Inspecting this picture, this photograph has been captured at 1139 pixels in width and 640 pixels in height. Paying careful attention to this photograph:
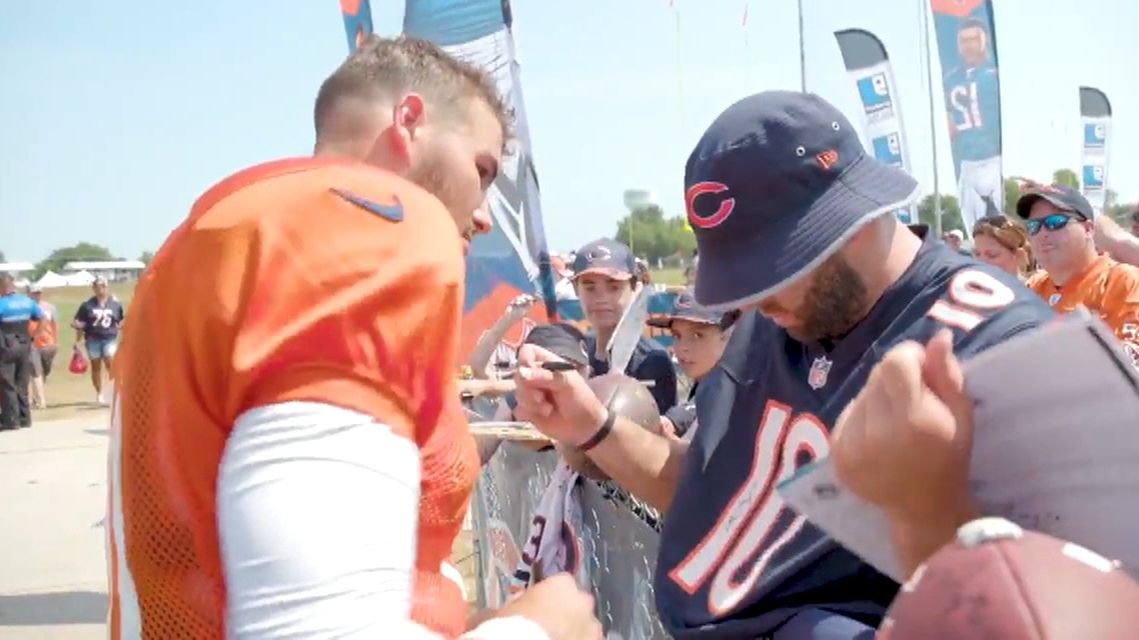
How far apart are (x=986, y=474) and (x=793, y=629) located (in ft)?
2.04

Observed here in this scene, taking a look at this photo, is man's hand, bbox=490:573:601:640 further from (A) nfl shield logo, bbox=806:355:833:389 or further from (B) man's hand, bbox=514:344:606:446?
(B) man's hand, bbox=514:344:606:446

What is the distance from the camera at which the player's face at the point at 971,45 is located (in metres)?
15.7

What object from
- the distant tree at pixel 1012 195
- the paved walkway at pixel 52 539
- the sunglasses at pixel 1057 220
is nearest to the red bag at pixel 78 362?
the paved walkway at pixel 52 539

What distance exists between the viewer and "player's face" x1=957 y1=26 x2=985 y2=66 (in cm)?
1566

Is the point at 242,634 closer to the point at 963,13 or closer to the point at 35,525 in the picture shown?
the point at 35,525

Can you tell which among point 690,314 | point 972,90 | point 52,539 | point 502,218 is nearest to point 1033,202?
point 690,314

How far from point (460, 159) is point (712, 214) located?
0.63 meters

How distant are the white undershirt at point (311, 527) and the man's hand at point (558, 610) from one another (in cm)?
25

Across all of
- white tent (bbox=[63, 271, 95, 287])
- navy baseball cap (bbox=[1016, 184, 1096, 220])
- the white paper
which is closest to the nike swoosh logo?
the white paper

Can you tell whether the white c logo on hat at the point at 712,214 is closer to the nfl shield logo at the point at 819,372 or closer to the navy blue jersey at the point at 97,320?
the nfl shield logo at the point at 819,372

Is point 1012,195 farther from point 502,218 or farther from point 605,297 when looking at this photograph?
point 605,297

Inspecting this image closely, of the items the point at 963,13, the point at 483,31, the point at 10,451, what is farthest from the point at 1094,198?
the point at 10,451

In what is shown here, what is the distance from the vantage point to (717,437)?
222cm

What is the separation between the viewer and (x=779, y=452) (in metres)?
2.04
